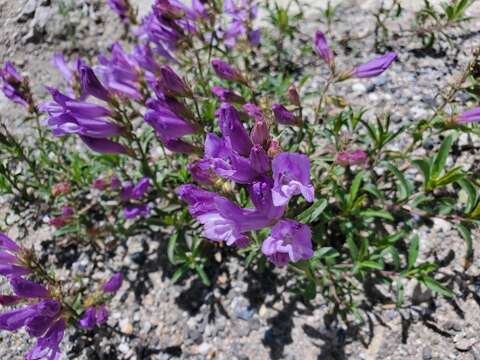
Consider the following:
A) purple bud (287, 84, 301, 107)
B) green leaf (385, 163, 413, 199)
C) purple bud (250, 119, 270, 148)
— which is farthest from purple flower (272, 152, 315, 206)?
green leaf (385, 163, 413, 199)

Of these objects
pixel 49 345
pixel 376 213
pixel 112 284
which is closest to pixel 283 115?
pixel 376 213

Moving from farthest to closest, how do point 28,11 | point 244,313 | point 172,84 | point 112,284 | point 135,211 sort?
1. point 28,11
2. point 135,211
3. point 244,313
4. point 112,284
5. point 172,84

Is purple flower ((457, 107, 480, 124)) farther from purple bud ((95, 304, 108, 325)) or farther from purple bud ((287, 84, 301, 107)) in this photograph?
purple bud ((95, 304, 108, 325))

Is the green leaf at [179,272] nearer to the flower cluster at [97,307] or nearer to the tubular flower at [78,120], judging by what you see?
the flower cluster at [97,307]

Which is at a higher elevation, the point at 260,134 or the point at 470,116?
the point at 470,116

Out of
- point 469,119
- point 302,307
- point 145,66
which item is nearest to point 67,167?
point 145,66

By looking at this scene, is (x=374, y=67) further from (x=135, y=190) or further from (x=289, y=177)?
(x=135, y=190)

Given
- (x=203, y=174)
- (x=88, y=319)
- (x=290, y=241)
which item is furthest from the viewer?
(x=88, y=319)
